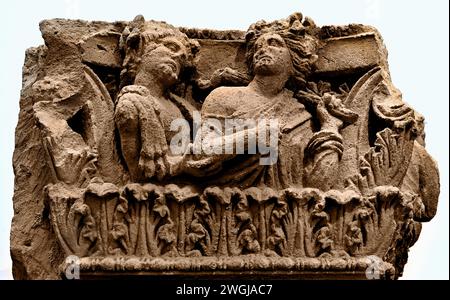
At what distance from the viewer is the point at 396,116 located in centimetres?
511

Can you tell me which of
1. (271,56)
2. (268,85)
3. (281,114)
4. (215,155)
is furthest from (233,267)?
(271,56)

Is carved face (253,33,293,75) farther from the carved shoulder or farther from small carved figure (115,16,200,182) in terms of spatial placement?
small carved figure (115,16,200,182)

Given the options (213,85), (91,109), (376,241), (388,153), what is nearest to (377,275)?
(376,241)

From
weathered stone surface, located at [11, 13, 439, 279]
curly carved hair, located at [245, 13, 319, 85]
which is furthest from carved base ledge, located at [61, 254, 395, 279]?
curly carved hair, located at [245, 13, 319, 85]

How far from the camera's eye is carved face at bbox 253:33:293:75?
511 cm

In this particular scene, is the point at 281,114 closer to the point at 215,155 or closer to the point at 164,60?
the point at 215,155

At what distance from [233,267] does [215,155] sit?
20.4 inches

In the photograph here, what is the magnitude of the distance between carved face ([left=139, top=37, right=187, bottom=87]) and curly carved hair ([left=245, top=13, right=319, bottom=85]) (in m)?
0.36

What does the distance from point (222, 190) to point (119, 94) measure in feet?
2.26

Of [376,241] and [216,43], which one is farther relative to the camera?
[216,43]

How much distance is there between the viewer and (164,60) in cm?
508
